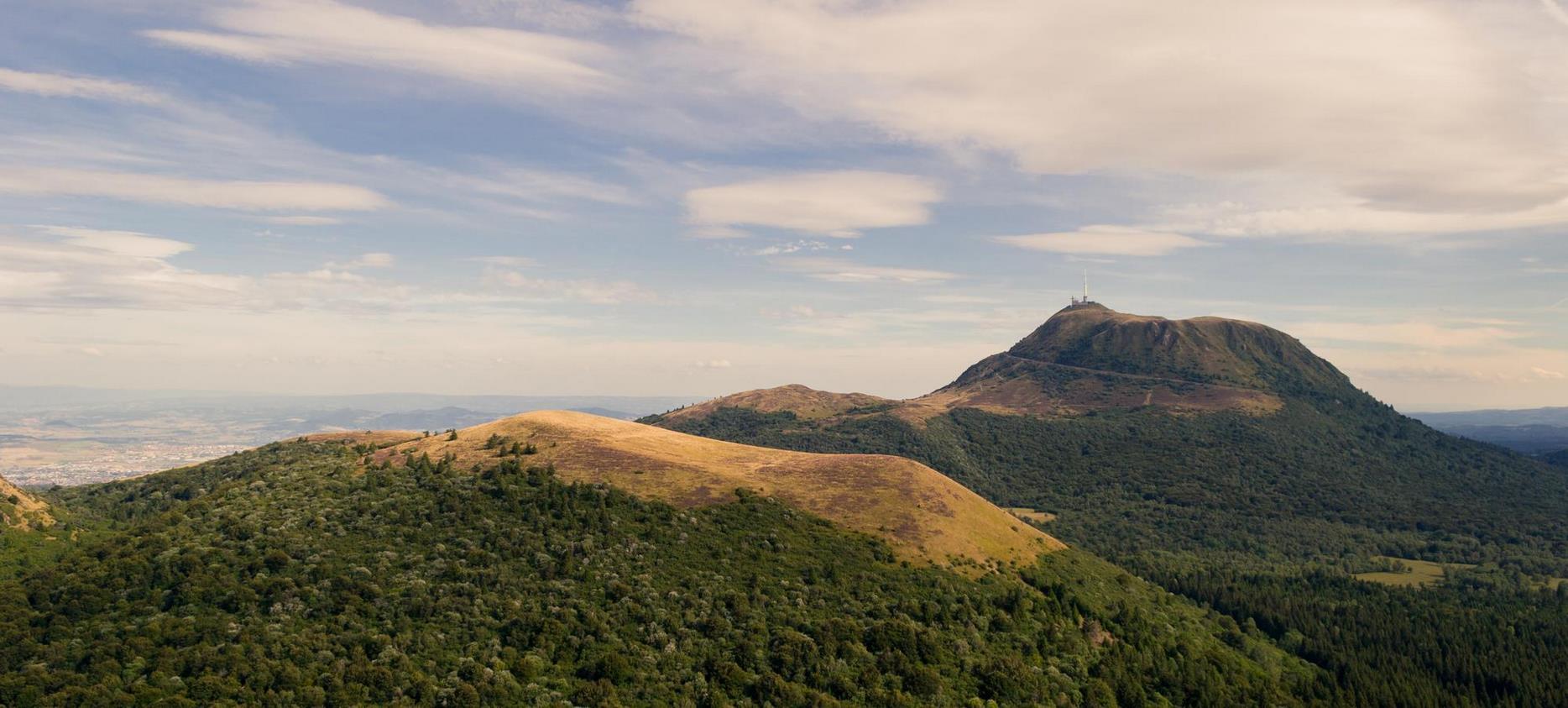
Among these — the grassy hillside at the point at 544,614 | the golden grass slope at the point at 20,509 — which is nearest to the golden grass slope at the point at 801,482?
the grassy hillside at the point at 544,614

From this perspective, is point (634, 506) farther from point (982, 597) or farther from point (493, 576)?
point (982, 597)

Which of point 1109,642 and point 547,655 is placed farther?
point 1109,642

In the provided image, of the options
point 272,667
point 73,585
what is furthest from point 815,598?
point 73,585

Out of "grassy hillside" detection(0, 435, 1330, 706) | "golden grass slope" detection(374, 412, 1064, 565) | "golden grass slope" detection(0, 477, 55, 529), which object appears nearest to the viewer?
"grassy hillside" detection(0, 435, 1330, 706)

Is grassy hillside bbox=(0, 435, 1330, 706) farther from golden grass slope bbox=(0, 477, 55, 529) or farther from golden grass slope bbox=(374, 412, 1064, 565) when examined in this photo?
golden grass slope bbox=(0, 477, 55, 529)

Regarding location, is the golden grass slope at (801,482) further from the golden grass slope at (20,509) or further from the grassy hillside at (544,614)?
the golden grass slope at (20,509)

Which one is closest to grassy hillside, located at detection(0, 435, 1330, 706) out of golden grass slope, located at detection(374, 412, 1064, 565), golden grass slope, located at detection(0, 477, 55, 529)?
golden grass slope, located at detection(374, 412, 1064, 565)
